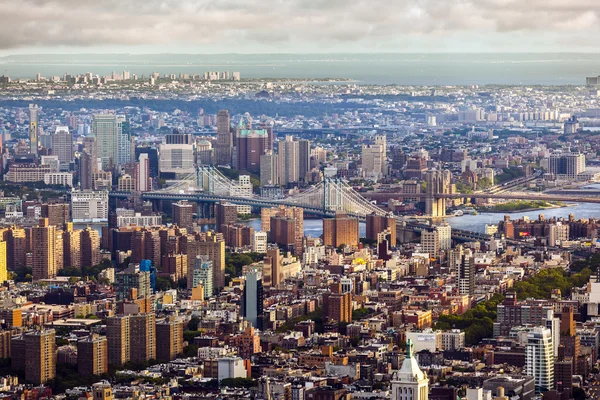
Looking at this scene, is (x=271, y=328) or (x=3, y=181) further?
(x=3, y=181)

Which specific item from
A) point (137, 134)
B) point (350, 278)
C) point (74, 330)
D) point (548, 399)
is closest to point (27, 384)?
point (74, 330)

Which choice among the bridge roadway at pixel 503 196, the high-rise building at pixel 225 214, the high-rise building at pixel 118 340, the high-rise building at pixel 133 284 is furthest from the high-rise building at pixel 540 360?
the bridge roadway at pixel 503 196

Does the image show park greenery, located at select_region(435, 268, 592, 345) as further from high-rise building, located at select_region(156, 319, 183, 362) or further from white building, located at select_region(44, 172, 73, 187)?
white building, located at select_region(44, 172, 73, 187)

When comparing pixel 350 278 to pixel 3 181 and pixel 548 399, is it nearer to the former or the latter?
pixel 548 399

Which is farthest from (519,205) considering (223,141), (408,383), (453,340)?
(408,383)

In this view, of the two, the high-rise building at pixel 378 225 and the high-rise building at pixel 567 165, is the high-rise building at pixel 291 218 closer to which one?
the high-rise building at pixel 378 225
